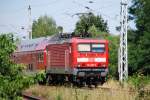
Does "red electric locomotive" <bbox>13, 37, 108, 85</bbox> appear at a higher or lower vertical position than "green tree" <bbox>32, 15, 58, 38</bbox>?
lower

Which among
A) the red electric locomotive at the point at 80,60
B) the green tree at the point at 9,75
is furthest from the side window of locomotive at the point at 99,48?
the green tree at the point at 9,75

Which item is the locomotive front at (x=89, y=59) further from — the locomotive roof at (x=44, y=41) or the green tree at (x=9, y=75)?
the green tree at (x=9, y=75)

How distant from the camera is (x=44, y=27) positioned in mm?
108250

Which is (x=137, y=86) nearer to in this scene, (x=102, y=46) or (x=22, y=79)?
(x=22, y=79)

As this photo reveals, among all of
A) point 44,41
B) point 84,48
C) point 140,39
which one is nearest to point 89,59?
point 84,48

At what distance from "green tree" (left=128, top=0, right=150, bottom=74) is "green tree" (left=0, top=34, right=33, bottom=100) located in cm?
2792

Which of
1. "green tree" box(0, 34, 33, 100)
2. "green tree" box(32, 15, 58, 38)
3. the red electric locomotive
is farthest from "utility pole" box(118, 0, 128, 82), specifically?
"green tree" box(32, 15, 58, 38)

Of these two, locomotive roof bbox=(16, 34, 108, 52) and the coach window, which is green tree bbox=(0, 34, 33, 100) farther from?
the coach window

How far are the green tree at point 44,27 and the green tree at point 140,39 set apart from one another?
178ft

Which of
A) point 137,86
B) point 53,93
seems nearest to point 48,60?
point 53,93

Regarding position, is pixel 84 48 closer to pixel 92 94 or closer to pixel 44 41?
pixel 44 41

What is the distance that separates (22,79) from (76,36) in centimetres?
1851

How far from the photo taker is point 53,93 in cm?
2464

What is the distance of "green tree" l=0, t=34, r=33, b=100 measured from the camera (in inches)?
504
